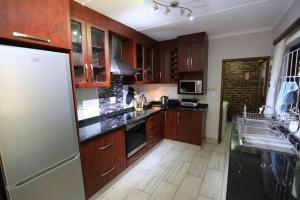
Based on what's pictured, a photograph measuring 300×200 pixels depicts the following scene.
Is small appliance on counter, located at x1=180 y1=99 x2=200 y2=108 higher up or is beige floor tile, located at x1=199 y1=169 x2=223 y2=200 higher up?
small appliance on counter, located at x1=180 y1=99 x2=200 y2=108

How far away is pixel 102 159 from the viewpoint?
190cm

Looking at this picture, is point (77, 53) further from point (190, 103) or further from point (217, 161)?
point (217, 161)

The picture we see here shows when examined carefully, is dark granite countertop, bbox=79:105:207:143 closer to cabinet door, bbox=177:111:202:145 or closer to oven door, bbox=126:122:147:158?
oven door, bbox=126:122:147:158

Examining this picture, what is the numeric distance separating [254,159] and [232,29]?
258cm

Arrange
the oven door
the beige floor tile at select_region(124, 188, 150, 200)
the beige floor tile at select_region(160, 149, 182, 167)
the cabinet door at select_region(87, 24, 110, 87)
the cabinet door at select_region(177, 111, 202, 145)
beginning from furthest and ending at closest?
the cabinet door at select_region(177, 111, 202, 145) < the beige floor tile at select_region(160, 149, 182, 167) < the oven door < the cabinet door at select_region(87, 24, 110, 87) < the beige floor tile at select_region(124, 188, 150, 200)

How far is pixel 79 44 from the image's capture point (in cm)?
189

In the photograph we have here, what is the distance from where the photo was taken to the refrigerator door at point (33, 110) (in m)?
1.02

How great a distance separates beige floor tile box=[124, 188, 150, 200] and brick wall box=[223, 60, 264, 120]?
14.1ft

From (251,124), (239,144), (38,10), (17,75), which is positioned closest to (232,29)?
(251,124)

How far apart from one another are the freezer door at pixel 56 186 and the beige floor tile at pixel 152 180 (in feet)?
2.68

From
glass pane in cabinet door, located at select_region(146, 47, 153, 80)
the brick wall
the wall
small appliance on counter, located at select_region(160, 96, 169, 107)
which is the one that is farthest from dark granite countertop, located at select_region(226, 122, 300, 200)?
the brick wall

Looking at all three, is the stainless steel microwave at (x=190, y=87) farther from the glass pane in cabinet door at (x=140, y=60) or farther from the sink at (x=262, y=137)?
the sink at (x=262, y=137)

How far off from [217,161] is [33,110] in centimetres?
284

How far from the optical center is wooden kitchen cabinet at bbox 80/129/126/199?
1.71m
